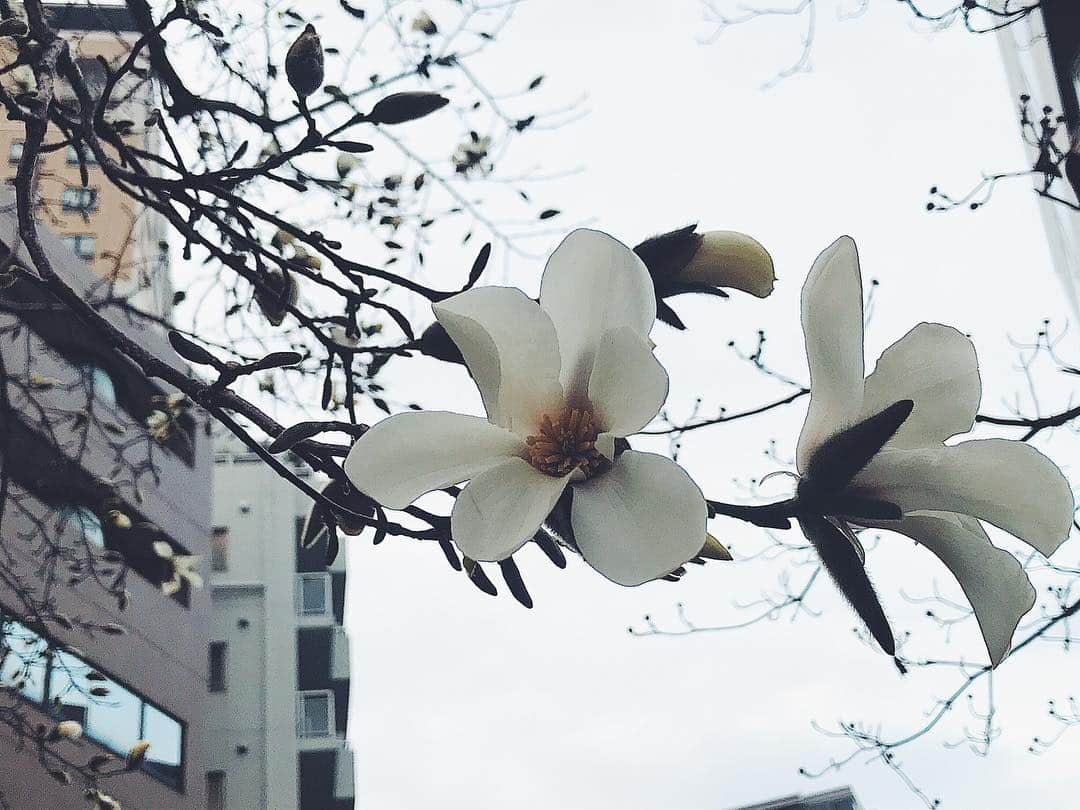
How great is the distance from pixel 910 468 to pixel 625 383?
0.34 feet

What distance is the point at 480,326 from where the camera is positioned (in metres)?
0.34

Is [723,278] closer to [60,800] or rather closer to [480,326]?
[480,326]

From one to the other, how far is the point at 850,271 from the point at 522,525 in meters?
0.15

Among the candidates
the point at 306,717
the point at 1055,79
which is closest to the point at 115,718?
the point at 306,717

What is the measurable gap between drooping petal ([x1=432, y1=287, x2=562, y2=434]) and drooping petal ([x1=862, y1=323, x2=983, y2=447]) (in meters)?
0.12

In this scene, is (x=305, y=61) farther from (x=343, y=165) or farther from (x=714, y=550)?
(x=343, y=165)

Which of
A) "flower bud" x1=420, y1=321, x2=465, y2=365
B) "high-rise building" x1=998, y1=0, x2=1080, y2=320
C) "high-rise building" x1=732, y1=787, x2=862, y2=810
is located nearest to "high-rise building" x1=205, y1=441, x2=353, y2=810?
"high-rise building" x1=732, y1=787, x2=862, y2=810

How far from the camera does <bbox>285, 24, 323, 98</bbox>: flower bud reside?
70cm

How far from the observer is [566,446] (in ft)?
1.15

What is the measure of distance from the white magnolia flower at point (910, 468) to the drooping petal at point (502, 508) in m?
0.10

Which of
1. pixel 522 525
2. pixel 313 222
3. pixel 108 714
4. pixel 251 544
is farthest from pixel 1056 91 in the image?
pixel 251 544

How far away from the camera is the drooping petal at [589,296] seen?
0.35 meters

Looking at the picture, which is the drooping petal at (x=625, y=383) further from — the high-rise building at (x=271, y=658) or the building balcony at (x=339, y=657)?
the building balcony at (x=339, y=657)

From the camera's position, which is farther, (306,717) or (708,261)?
(306,717)
